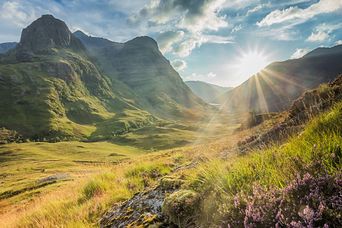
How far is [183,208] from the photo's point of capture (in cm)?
527

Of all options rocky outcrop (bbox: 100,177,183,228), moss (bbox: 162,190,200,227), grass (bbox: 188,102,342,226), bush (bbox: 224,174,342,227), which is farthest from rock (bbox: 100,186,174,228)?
bush (bbox: 224,174,342,227)

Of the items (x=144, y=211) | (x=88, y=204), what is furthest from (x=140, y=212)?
(x=88, y=204)

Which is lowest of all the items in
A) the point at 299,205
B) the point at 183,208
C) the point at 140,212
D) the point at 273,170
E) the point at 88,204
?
the point at 88,204

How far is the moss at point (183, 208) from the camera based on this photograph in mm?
5102

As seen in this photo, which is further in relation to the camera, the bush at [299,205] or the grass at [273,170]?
the grass at [273,170]

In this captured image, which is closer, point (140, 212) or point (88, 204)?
point (140, 212)

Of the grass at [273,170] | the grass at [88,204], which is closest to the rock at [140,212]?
the grass at [88,204]

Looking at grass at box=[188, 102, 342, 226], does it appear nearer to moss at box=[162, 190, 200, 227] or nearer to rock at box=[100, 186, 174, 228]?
moss at box=[162, 190, 200, 227]

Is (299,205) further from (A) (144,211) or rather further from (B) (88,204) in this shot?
(B) (88,204)

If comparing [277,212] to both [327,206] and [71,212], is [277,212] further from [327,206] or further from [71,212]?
[71,212]

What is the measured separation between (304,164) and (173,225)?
9.24 feet

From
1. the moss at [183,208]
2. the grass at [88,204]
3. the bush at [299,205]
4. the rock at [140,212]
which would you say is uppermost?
the bush at [299,205]

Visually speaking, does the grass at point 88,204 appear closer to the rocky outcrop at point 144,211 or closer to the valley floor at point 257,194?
the valley floor at point 257,194

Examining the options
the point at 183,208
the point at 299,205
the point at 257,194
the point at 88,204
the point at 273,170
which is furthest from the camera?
the point at 88,204
